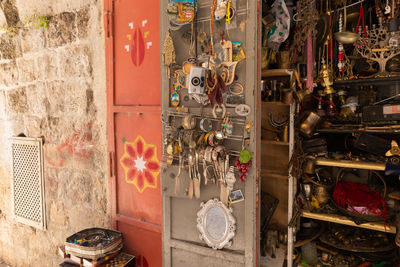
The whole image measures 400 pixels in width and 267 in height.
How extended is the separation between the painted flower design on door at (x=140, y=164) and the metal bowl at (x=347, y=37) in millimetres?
1694

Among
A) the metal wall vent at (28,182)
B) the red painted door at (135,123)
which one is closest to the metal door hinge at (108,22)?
the red painted door at (135,123)

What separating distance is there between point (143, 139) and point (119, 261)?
3.33 feet

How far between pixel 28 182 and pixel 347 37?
3.52 m

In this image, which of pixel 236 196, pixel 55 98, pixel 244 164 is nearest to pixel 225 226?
pixel 236 196

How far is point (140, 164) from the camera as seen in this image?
2.41 m

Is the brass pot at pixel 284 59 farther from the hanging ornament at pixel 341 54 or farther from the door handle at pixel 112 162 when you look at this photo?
the door handle at pixel 112 162

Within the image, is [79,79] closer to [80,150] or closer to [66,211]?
[80,150]

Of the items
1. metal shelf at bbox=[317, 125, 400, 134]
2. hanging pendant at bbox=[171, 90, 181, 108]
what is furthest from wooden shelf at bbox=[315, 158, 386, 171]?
hanging pendant at bbox=[171, 90, 181, 108]

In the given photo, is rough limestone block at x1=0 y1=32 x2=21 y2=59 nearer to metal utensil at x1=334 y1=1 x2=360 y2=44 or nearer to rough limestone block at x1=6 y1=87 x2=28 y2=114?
rough limestone block at x1=6 y1=87 x2=28 y2=114

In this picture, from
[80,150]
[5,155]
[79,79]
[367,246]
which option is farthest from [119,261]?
[5,155]

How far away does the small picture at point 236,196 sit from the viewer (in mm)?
1753

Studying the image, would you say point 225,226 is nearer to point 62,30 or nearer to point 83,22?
point 83,22

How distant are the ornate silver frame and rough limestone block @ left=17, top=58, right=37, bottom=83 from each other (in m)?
2.44

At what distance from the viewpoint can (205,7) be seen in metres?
1.82
